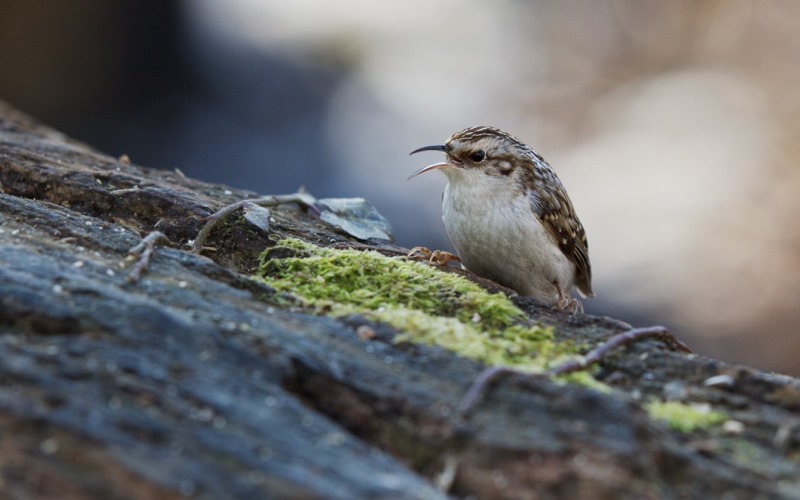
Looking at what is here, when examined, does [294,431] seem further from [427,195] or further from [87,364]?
[427,195]

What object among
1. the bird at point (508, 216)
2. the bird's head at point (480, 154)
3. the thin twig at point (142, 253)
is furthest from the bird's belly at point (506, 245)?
the thin twig at point (142, 253)

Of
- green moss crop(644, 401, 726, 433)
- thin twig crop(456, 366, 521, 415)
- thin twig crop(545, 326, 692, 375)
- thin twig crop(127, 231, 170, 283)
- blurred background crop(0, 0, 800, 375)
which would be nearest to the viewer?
thin twig crop(456, 366, 521, 415)

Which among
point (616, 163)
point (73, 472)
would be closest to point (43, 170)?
point (73, 472)

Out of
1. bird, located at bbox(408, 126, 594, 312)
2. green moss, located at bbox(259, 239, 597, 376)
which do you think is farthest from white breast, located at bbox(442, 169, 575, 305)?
green moss, located at bbox(259, 239, 597, 376)

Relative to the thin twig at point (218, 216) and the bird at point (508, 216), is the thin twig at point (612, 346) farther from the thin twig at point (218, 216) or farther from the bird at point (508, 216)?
the thin twig at point (218, 216)

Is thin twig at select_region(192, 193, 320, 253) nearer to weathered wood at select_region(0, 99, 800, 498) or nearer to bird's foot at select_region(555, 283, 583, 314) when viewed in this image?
weathered wood at select_region(0, 99, 800, 498)

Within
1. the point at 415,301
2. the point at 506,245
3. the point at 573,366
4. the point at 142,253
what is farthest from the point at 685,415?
the point at 142,253
